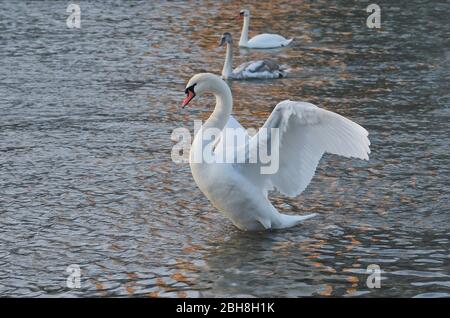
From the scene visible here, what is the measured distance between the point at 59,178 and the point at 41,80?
18.8 feet

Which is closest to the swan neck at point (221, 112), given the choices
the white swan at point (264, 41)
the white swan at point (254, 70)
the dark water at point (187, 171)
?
the dark water at point (187, 171)

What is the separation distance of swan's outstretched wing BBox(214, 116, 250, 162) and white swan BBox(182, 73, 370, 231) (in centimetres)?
2

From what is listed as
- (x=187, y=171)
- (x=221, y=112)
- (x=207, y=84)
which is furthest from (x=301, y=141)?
(x=187, y=171)

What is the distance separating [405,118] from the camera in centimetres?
1412

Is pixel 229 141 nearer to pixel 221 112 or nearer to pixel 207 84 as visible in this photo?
pixel 221 112

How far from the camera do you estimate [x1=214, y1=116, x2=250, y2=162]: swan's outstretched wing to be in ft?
31.4

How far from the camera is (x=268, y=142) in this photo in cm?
927

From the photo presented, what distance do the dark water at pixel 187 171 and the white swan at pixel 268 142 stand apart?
0.31 metres

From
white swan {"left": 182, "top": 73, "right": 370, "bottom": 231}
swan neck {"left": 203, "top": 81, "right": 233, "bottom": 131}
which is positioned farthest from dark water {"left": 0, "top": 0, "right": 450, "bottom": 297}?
swan neck {"left": 203, "top": 81, "right": 233, "bottom": 131}

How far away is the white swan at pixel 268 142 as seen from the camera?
9125mm

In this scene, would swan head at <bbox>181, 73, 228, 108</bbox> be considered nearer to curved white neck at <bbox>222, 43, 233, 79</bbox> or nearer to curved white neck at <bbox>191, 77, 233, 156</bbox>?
curved white neck at <bbox>191, 77, 233, 156</bbox>

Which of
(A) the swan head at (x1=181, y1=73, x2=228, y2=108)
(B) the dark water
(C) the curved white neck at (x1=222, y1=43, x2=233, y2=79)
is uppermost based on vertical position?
(A) the swan head at (x1=181, y1=73, x2=228, y2=108)

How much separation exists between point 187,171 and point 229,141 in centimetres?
192
